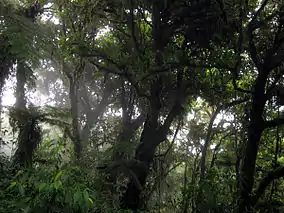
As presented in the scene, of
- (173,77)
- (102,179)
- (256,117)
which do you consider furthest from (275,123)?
(102,179)

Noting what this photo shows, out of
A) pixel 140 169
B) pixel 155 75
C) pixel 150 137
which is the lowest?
pixel 140 169

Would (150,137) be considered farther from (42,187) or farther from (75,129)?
(42,187)

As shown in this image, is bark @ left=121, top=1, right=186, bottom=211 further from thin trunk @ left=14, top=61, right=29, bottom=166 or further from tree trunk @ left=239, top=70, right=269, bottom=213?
thin trunk @ left=14, top=61, right=29, bottom=166

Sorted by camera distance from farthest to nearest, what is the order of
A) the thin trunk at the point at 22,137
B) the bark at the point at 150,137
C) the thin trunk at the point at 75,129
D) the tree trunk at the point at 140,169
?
the thin trunk at the point at 75,129
the tree trunk at the point at 140,169
the bark at the point at 150,137
the thin trunk at the point at 22,137

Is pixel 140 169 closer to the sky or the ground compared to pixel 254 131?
closer to the ground

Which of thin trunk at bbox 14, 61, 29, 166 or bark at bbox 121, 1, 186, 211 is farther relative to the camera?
bark at bbox 121, 1, 186, 211

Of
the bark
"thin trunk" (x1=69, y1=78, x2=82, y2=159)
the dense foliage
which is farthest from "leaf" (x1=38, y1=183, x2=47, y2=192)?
"thin trunk" (x1=69, y1=78, x2=82, y2=159)

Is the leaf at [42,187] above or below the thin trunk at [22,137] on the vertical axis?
below

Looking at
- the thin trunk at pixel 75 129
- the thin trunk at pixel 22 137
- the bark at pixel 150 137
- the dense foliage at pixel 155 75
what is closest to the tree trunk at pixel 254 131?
the dense foliage at pixel 155 75

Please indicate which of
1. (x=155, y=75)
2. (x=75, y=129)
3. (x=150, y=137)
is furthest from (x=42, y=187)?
(x=75, y=129)

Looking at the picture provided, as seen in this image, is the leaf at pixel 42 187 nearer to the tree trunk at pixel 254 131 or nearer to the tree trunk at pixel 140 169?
the tree trunk at pixel 140 169

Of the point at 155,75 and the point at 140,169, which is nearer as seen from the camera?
the point at 155,75

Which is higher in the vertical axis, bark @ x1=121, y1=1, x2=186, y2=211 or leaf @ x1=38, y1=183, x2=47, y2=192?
bark @ x1=121, y1=1, x2=186, y2=211

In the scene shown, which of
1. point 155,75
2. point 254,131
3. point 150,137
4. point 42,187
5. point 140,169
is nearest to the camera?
point 42,187
